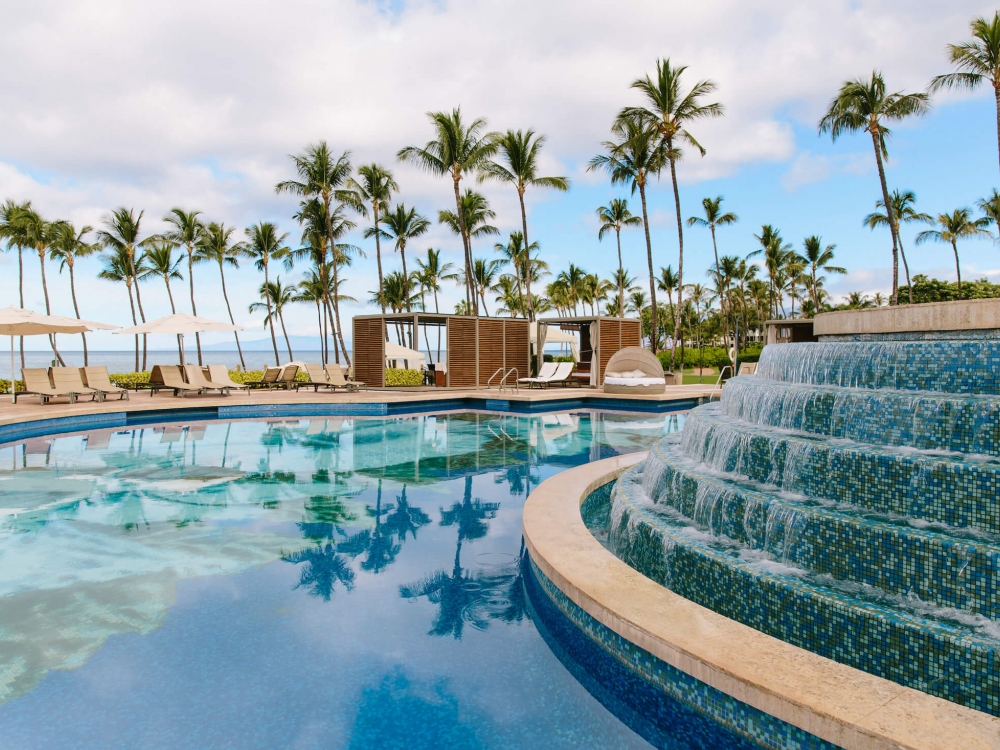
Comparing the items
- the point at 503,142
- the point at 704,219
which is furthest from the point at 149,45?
the point at 704,219

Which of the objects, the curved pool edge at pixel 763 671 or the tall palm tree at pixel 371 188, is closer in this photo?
the curved pool edge at pixel 763 671

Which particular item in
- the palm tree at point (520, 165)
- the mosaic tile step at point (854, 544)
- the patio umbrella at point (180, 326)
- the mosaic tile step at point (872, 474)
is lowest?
the mosaic tile step at point (854, 544)

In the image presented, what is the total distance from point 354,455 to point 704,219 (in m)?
40.8

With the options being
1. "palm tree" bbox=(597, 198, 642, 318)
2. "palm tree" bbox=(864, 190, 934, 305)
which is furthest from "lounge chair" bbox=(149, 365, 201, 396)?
"palm tree" bbox=(864, 190, 934, 305)

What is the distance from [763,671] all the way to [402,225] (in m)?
36.5

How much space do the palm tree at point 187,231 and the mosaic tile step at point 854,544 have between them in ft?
126

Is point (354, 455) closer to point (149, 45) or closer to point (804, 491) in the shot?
point (804, 491)

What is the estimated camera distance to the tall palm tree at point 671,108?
81.0 feet

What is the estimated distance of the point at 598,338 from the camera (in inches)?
852

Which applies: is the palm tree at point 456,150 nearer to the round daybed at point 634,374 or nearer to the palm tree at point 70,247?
the round daybed at point 634,374

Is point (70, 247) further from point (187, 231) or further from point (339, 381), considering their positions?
point (339, 381)

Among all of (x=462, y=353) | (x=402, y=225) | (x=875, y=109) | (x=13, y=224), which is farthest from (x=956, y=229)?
(x=13, y=224)

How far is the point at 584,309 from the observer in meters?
67.9

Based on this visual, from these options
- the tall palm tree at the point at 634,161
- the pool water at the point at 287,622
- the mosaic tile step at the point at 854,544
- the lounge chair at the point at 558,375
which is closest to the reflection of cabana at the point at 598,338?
the lounge chair at the point at 558,375
